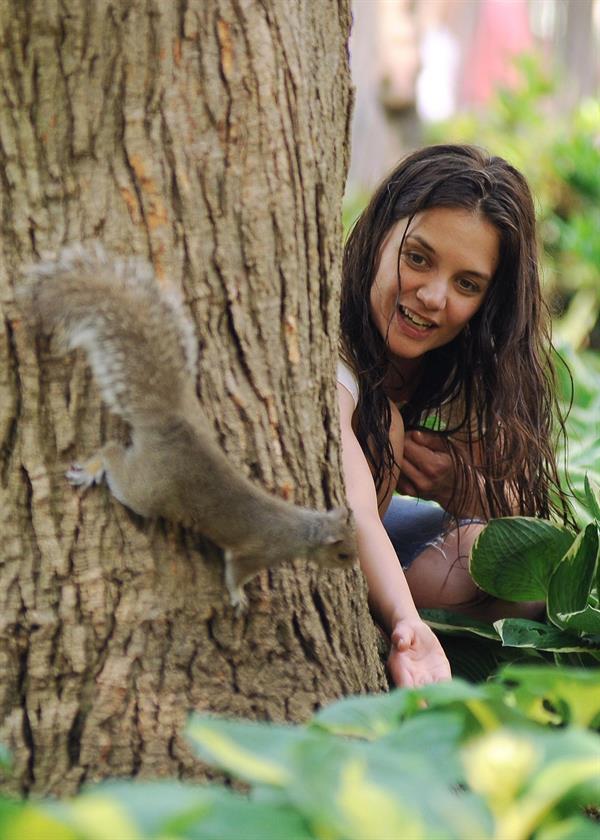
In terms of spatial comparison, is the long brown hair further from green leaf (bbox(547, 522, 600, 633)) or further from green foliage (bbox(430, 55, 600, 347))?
green foliage (bbox(430, 55, 600, 347))

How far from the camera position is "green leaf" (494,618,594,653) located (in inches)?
75.3

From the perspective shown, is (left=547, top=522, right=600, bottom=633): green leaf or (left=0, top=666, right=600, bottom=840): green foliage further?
(left=547, top=522, right=600, bottom=633): green leaf

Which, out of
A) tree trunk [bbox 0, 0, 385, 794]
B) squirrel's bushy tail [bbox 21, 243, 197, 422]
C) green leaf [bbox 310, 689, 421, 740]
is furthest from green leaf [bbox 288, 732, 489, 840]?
squirrel's bushy tail [bbox 21, 243, 197, 422]

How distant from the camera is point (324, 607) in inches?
61.4

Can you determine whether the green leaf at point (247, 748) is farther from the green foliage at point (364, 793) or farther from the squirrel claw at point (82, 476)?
the squirrel claw at point (82, 476)

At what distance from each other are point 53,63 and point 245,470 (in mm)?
590

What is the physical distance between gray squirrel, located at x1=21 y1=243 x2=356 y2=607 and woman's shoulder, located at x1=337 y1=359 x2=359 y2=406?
546mm

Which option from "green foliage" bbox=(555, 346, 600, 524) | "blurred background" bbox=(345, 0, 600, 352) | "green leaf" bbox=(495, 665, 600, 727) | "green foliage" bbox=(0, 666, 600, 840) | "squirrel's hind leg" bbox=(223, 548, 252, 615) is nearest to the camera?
"green foliage" bbox=(0, 666, 600, 840)

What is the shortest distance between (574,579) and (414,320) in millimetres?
574

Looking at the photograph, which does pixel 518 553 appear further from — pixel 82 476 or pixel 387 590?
pixel 82 476

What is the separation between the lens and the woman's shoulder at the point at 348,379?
1.99 metres

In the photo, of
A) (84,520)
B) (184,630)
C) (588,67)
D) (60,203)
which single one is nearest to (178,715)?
(184,630)

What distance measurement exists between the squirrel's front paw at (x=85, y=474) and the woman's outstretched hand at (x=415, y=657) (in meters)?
0.58

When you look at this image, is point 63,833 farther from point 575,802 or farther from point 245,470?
point 245,470
